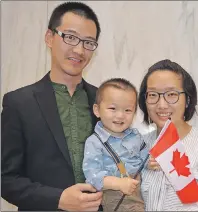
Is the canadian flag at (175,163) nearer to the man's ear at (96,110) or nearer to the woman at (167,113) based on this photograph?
the woman at (167,113)

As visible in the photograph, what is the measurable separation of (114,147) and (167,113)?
0.89ft

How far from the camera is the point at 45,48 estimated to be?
7.51ft

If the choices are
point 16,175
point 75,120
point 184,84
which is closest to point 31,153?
point 16,175

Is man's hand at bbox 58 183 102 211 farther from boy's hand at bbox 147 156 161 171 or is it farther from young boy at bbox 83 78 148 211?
boy's hand at bbox 147 156 161 171

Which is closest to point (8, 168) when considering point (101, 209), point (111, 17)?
point (101, 209)

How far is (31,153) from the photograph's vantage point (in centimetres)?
138

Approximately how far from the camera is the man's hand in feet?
4.28

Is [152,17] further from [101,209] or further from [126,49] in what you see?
[101,209]

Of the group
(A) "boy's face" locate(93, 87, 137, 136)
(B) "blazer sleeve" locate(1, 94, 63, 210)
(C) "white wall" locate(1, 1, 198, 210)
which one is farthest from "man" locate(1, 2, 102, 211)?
(C) "white wall" locate(1, 1, 198, 210)

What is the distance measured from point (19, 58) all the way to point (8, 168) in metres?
1.10

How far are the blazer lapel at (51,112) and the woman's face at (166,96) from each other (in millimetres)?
403

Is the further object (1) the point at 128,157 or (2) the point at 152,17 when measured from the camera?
(2) the point at 152,17

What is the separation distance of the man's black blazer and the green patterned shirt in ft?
0.14

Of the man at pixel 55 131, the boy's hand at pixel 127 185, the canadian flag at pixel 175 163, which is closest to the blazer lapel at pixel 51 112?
the man at pixel 55 131
